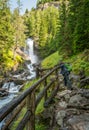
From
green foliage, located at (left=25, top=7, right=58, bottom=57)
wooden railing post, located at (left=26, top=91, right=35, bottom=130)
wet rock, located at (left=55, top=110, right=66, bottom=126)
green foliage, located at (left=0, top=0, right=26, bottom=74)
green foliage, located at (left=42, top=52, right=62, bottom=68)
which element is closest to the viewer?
wooden railing post, located at (left=26, top=91, right=35, bottom=130)

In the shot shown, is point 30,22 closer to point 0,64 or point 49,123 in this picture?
point 0,64

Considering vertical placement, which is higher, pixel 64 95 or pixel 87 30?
pixel 87 30

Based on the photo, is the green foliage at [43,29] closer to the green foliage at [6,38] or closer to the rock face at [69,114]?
the green foliage at [6,38]

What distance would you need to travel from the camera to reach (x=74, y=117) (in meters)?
7.01

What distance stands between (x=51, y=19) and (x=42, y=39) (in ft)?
72.5

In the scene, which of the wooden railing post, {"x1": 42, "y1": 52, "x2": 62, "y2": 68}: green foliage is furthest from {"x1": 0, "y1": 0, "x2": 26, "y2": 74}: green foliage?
the wooden railing post

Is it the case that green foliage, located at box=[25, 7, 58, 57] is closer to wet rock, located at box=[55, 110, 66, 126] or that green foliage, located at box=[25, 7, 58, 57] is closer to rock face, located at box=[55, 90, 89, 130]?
rock face, located at box=[55, 90, 89, 130]

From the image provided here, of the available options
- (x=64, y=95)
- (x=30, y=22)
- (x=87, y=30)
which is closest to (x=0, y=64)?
(x=87, y=30)

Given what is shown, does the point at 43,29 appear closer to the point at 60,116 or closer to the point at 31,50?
the point at 31,50

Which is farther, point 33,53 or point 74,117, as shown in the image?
point 33,53

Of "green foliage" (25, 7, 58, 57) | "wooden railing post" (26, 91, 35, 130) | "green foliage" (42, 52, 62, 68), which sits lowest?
"green foliage" (42, 52, 62, 68)

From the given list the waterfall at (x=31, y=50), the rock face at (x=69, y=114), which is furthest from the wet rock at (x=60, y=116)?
the waterfall at (x=31, y=50)

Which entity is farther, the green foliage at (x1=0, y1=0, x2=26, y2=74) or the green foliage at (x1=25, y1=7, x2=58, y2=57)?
Result: the green foliage at (x1=25, y1=7, x2=58, y2=57)

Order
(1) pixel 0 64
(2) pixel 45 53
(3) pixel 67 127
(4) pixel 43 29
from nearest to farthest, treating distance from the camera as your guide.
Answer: (3) pixel 67 127 < (1) pixel 0 64 < (2) pixel 45 53 < (4) pixel 43 29
